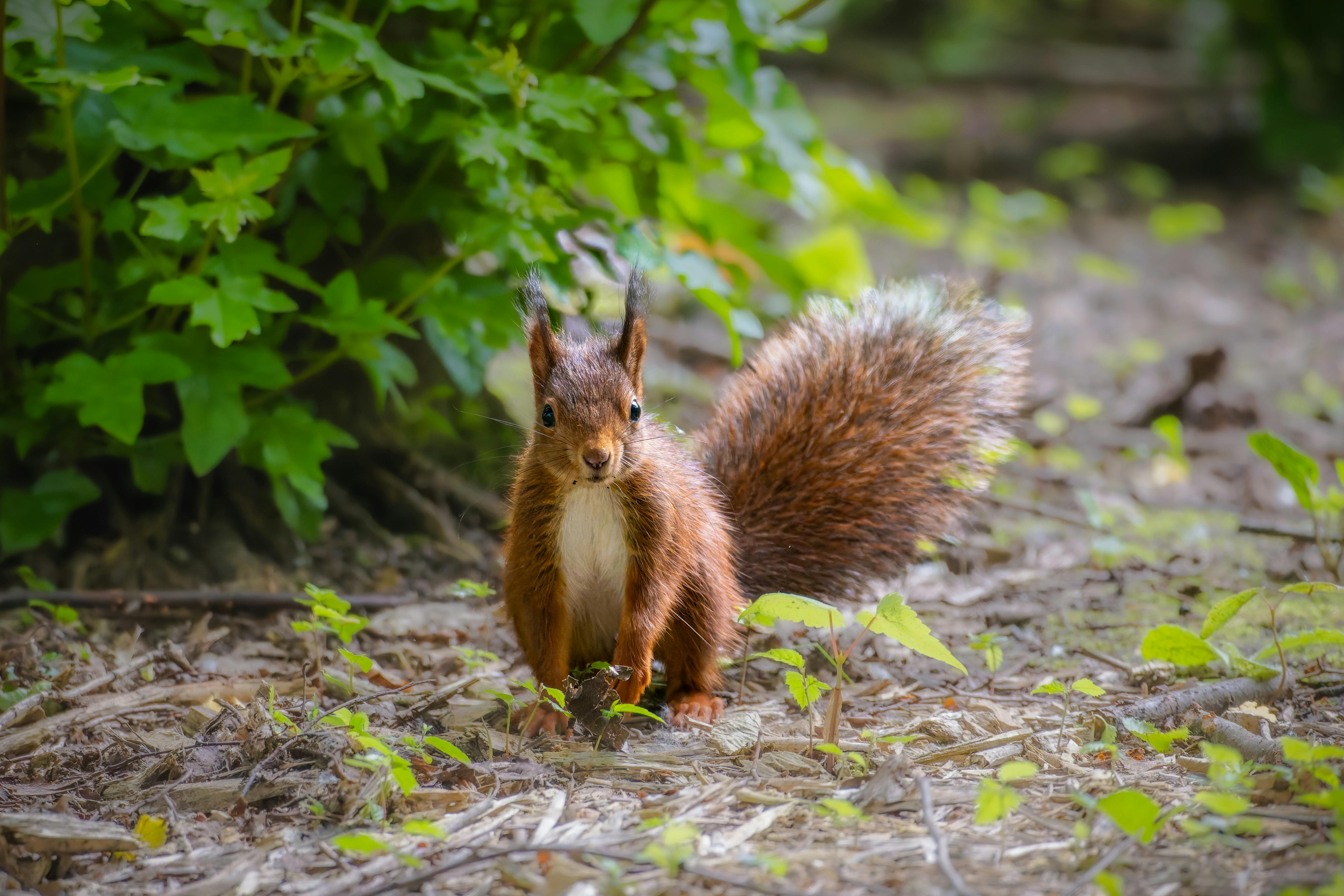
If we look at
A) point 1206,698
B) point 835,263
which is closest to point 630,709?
point 1206,698

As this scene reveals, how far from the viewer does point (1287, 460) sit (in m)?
2.37

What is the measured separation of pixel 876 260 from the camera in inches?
255

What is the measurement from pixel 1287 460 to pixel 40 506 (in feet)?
9.13

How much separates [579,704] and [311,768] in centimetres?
50

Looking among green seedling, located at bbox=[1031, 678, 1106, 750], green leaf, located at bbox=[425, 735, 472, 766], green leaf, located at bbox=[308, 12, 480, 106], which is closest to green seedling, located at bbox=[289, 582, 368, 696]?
green leaf, located at bbox=[425, 735, 472, 766]

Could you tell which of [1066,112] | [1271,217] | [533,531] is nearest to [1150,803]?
[533,531]

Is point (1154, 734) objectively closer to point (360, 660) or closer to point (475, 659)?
point (475, 659)

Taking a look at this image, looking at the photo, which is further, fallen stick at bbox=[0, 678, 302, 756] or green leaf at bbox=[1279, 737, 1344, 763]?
fallen stick at bbox=[0, 678, 302, 756]

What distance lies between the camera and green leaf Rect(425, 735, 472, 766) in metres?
1.86

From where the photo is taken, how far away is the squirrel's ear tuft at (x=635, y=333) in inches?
89.1

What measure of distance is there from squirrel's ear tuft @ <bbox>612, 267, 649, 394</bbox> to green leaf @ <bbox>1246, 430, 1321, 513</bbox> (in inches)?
48.2

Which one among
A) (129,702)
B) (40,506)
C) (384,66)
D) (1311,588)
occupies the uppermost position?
(384,66)

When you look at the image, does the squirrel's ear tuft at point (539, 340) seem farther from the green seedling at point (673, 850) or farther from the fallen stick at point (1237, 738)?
the fallen stick at point (1237, 738)

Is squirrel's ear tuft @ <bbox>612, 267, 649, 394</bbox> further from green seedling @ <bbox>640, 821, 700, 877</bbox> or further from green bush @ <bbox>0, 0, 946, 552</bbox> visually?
green seedling @ <bbox>640, 821, 700, 877</bbox>
